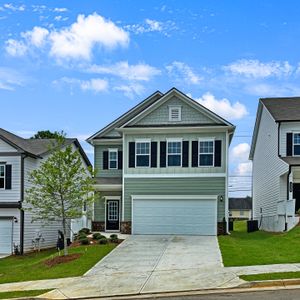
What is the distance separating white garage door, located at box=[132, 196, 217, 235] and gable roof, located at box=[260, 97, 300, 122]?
Answer: 22.6ft

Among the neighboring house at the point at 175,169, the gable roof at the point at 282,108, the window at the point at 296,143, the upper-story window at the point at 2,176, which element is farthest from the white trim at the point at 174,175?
the upper-story window at the point at 2,176

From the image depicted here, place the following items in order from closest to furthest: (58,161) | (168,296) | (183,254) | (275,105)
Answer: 1. (168,296)
2. (183,254)
3. (58,161)
4. (275,105)

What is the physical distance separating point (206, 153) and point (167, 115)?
321cm

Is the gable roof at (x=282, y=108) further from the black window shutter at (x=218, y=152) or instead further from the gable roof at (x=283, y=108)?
the black window shutter at (x=218, y=152)

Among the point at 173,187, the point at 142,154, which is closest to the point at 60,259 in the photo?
the point at 173,187

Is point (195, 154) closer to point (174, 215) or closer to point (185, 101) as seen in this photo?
point (185, 101)

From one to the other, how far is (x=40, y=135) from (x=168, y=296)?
4741cm

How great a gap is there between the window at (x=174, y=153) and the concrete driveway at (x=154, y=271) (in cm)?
610

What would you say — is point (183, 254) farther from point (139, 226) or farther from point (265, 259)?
point (139, 226)

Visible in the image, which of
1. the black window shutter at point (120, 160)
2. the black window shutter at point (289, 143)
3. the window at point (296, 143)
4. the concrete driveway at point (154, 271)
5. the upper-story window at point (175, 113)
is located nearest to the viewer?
the concrete driveway at point (154, 271)

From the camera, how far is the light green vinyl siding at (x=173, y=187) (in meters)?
27.8

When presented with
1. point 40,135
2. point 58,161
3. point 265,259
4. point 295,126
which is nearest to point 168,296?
point 265,259

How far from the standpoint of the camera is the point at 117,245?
2309 centimetres

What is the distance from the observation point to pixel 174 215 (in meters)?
27.9
